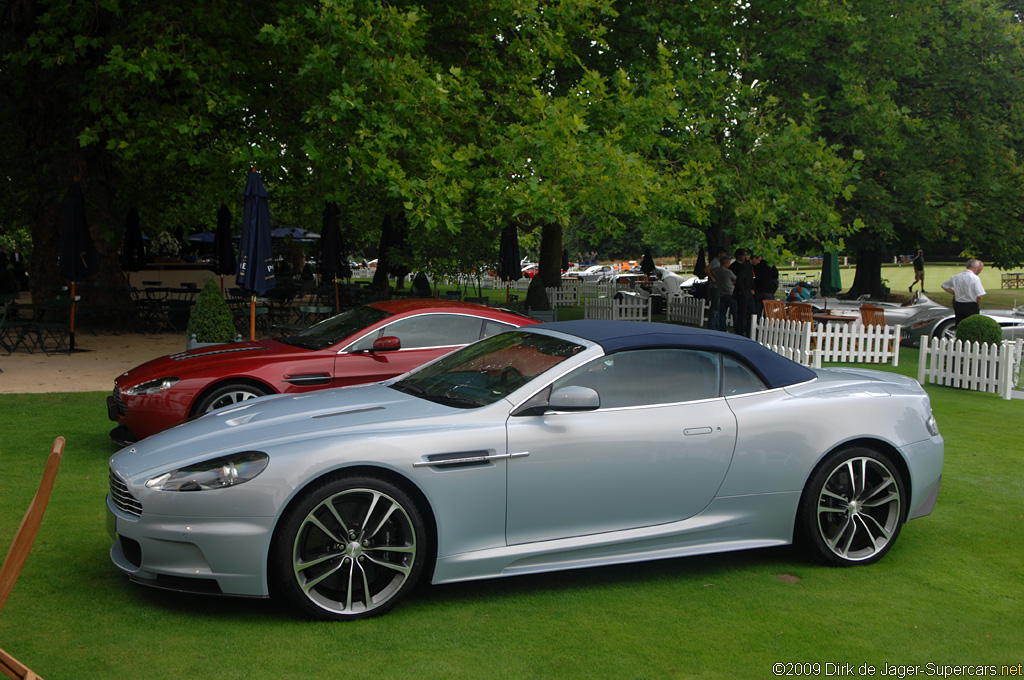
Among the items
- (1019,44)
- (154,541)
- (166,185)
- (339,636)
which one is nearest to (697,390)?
(339,636)

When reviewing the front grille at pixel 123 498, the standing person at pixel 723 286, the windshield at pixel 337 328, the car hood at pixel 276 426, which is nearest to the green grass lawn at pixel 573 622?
the front grille at pixel 123 498

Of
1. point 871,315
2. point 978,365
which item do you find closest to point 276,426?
point 978,365

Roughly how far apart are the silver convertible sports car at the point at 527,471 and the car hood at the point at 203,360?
101 inches

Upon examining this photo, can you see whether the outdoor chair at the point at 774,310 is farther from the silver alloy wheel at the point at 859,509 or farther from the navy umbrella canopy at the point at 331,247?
the silver alloy wheel at the point at 859,509

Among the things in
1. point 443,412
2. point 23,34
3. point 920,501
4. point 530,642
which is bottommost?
point 530,642

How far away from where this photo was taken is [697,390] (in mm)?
5195

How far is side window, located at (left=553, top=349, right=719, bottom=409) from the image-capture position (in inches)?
196

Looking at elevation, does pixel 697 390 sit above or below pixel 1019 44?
below

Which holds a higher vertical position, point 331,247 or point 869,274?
point 331,247

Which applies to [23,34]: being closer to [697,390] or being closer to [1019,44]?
[697,390]

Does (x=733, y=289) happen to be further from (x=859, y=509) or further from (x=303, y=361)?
(x=859, y=509)

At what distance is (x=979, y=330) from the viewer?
45.8 ft

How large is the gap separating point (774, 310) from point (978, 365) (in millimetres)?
6303

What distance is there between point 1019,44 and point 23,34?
79.7ft
